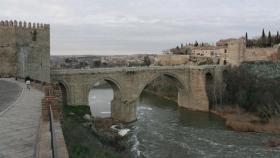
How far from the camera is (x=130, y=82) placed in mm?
30656

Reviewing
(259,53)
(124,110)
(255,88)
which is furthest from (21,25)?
(259,53)

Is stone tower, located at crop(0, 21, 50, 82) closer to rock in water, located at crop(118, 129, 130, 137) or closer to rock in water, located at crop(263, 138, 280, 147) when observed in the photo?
rock in water, located at crop(118, 129, 130, 137)

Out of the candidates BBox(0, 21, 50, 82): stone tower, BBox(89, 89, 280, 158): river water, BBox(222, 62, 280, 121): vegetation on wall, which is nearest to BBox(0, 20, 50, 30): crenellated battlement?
BBox(0, 21, 50, 82): stone tower

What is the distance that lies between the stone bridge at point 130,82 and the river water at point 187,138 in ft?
5.89

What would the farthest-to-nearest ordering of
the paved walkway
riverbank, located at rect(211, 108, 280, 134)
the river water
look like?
riverbank, located at rect(211, 108, 280, 134), the river water, the paved walkway

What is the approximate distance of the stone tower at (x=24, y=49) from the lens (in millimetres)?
20469

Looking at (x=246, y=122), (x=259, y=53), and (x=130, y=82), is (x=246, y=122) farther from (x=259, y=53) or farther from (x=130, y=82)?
(x=259, y=53)

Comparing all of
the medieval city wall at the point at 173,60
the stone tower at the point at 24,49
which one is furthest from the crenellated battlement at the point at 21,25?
the medieval city wall at the point at 173,60

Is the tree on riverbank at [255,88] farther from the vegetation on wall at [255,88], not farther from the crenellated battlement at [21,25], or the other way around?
the crenellated battlement at [21,25]

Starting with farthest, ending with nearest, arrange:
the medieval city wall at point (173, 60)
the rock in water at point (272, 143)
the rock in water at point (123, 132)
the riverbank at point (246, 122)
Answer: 1. the medieval city wall at point (173, 60)
2. the riverbank at point (246, 122)
3. the rock in water at point (123, 132)
4. the rock in water at point (272, 143)

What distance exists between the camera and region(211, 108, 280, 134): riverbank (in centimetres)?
2579

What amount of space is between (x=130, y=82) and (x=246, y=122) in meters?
9.96

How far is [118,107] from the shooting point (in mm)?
29453

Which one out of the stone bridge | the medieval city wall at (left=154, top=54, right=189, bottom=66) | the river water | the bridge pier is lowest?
the river water
